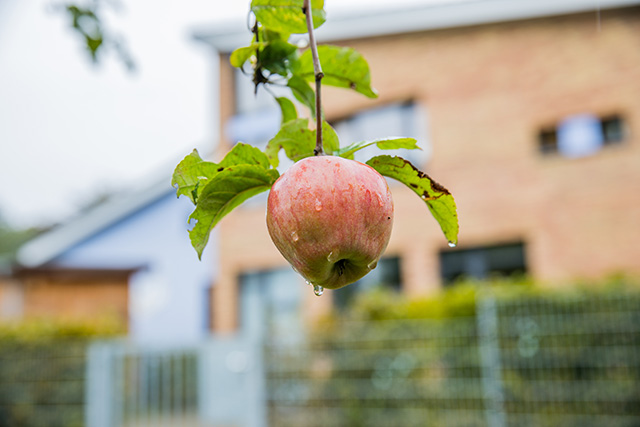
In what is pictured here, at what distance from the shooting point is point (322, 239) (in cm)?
54

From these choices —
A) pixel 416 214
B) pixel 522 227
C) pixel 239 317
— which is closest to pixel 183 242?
pixel 239 317

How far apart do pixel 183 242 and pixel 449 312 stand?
8.86 m

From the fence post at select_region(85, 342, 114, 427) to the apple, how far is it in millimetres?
6025

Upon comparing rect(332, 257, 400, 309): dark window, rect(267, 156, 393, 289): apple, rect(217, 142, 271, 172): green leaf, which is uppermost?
rect(332, 257, 400, 309): dark window

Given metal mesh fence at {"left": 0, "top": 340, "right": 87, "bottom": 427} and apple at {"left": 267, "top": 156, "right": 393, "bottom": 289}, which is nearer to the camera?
apple at {"left": 267, "top": 156, "right": 393, "bottom": 289}

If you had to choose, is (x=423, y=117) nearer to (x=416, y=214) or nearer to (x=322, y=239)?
(x=416, y=214)

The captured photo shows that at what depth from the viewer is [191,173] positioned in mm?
587

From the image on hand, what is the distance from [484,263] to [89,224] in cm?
900

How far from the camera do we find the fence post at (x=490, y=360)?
4535 mm

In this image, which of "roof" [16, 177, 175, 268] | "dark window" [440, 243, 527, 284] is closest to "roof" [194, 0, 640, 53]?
"dark window" [440, 243, 527, 284]

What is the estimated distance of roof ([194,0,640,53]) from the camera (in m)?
8.23

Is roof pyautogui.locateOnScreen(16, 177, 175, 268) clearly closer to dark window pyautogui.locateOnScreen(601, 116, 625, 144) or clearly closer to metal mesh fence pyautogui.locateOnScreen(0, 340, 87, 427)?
metal mesh fence pyautogui.locateOnScreen(0, 340, 87, 427)

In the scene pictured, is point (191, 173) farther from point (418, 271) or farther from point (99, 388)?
point (418, 271)

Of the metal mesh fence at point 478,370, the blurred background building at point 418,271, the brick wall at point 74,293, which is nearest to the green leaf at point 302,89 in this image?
the blurred background building at point 418,271
